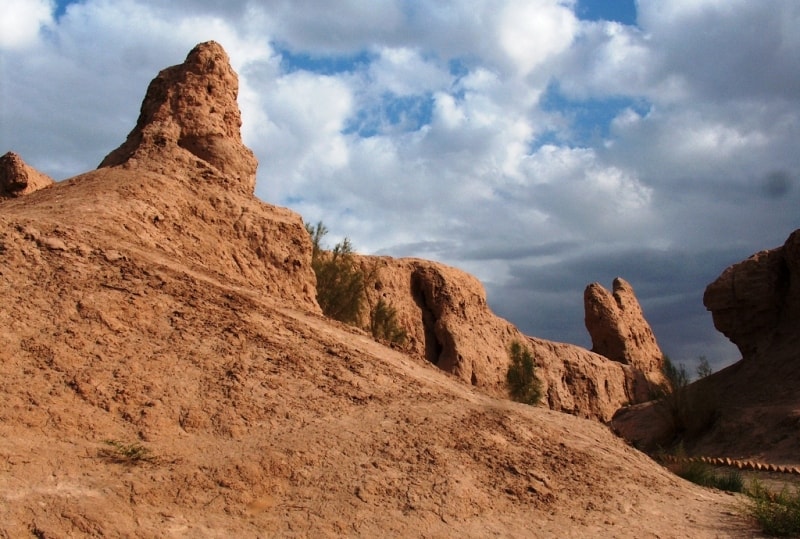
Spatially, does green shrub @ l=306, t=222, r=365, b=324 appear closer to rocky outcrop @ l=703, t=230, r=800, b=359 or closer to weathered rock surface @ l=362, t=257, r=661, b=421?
weathered rock surface @ l=362, t=257, r=661, b=421

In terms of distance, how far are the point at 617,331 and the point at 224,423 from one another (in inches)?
1300

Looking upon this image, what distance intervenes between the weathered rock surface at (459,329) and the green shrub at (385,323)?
371 mm

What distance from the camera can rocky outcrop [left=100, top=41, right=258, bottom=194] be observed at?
42.1 feet

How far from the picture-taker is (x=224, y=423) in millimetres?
7160

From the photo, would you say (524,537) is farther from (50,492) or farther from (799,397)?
(799,397)

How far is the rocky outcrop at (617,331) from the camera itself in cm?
3781

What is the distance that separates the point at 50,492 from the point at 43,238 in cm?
381

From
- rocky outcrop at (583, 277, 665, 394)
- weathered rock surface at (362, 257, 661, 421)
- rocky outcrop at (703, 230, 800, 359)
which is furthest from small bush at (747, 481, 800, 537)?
rocky outcrop at (583, 277, 665, 394)

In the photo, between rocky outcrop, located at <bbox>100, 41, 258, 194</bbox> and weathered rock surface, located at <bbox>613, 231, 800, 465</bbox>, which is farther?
weathered rock surface, located at <bbox>613, 231, 800, 465</bbox>

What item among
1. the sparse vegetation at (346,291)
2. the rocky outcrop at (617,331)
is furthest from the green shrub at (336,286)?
the rocky outcrop at (617,331)

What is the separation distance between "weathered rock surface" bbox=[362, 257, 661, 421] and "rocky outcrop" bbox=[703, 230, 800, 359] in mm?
6640

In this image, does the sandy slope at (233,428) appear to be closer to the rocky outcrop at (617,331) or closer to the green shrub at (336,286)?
the green shrub at (336,286)

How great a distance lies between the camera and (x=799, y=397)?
72.6 feet

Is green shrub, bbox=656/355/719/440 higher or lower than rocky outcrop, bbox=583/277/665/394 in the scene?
lower
